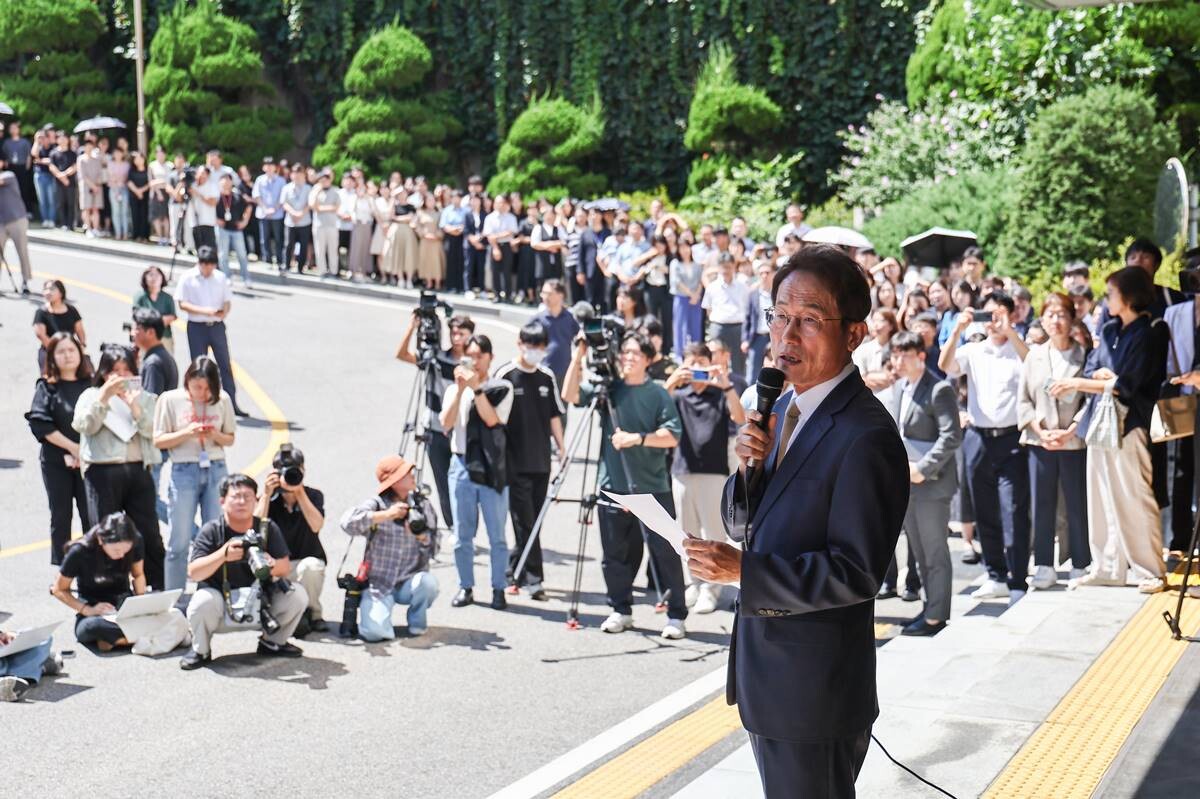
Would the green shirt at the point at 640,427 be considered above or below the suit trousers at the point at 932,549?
above

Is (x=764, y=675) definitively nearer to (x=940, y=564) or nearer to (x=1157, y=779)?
(x=1157, y=779)

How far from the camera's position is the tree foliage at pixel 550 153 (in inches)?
1244

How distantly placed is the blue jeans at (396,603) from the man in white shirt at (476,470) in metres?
0.76

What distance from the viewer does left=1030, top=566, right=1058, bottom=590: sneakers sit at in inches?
403

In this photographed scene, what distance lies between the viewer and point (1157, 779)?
594 cm

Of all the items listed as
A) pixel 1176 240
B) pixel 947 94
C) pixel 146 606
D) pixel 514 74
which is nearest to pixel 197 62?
pixel 514 74

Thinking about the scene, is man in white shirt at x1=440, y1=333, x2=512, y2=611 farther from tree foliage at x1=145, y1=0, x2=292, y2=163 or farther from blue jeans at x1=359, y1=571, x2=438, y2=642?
tree foliage at x1=145, y1=0, x2=292, y2=163

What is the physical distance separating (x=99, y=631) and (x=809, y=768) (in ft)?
21.7

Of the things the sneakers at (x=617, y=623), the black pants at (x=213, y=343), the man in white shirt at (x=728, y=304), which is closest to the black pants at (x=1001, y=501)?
the sneakers at (x=617, y=623)

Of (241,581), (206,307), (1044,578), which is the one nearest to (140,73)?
(206,307)

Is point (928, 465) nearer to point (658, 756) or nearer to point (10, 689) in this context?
point (658, 756)

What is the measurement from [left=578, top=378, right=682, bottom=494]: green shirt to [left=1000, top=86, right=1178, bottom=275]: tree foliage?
39.3ft

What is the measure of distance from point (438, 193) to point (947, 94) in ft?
30.3

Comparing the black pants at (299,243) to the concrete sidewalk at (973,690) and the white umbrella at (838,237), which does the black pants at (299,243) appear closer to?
the white umbrella at (838,237)
